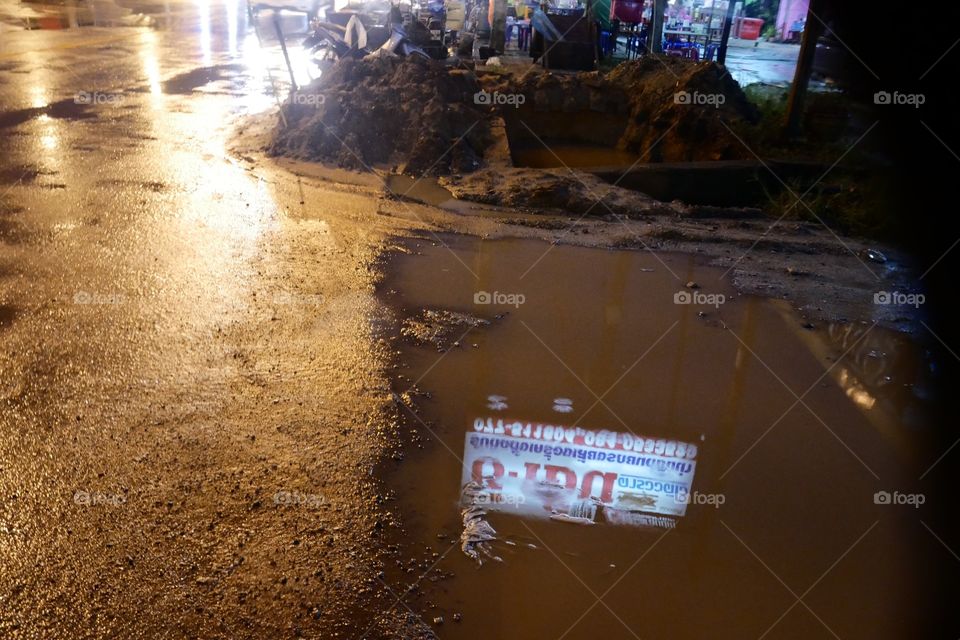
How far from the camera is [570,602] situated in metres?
3.33

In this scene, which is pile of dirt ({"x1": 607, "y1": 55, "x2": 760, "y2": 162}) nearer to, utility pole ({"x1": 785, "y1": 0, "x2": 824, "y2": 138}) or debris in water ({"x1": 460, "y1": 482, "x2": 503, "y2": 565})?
utility pole ({"x1": 785, "y1": 0, "x2": 824, "y2": 138})

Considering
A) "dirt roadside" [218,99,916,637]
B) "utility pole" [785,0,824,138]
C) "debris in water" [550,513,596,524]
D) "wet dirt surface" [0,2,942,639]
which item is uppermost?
"utility pole" [785,0,824,138]

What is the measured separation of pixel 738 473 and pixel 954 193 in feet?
7.74

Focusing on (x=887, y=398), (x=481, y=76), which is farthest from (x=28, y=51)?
(x=887, y=398)

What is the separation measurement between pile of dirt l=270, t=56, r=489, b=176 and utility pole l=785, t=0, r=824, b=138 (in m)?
4.56

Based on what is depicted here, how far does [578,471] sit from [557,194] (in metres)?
4.91

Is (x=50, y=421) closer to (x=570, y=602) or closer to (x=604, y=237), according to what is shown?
(x=570, y=602)

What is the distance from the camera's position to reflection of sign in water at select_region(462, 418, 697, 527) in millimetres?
3947

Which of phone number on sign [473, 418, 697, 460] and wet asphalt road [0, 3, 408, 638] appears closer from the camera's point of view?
wet asphalt road [0, 3, 408, 638]

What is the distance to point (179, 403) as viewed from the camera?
4.50m

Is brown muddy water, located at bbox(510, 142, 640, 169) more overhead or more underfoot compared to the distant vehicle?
more underfoot

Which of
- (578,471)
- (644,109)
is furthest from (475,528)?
(644,109)

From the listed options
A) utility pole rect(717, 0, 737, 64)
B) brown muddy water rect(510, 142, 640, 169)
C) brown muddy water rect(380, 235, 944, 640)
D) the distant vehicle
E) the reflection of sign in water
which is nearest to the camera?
brown muddy water rect(380, 235, 944, 640)

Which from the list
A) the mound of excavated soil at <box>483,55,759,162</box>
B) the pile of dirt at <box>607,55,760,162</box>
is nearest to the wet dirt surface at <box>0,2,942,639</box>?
the pile of dirt at <box>607,55,760,162</box>
